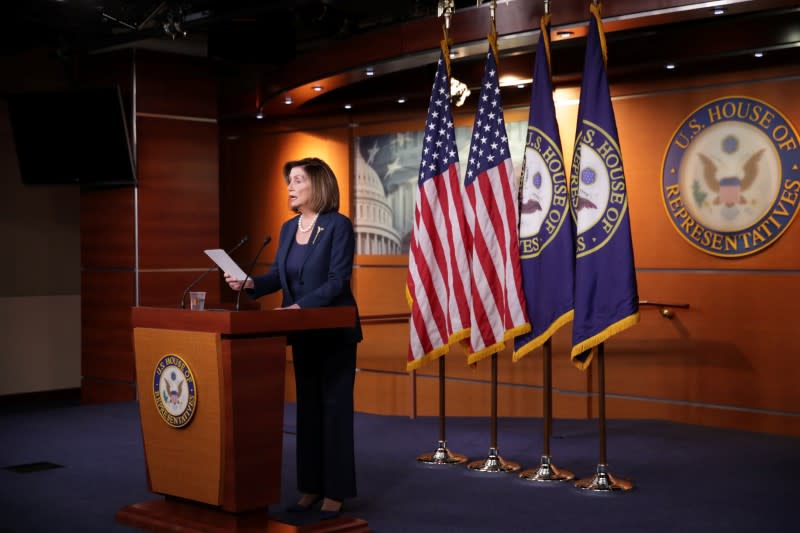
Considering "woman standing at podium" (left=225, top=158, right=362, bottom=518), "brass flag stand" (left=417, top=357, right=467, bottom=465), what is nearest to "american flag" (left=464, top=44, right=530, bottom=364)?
"brass flag stand" (left=417, top=357, right=467, bottom=465)

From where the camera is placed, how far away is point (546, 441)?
18.5ft

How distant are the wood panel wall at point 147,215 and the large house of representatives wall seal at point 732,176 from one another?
13.6ft

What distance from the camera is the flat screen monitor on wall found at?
871 centimetres

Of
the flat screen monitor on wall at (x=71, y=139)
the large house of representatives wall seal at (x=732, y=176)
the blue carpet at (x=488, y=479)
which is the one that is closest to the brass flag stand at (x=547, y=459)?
the blue carpet at (x=488, y=479)

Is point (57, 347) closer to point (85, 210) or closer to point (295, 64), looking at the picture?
point (85, 210)

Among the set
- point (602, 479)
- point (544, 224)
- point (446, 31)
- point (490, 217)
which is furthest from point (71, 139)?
point (602, 479)

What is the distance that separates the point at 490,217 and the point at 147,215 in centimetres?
413

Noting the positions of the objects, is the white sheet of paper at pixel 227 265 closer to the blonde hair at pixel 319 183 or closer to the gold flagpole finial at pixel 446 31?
the blonde hair at pixel 319 183

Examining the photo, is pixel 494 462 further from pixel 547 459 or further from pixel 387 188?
pixel 387 188

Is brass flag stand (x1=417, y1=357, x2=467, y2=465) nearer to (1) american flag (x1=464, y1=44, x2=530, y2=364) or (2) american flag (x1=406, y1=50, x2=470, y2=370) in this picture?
(2) american flag (x1=406, y1=50, x2=470, y2=370)

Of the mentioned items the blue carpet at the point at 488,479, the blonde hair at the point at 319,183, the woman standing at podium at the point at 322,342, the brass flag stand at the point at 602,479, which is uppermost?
the blonde hair at the point at 319,183

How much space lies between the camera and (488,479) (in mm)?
5652

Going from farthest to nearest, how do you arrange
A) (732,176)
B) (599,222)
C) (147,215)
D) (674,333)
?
(147,215) < (674,333) < (732,176) < (599,222)

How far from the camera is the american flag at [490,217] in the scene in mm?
5867
